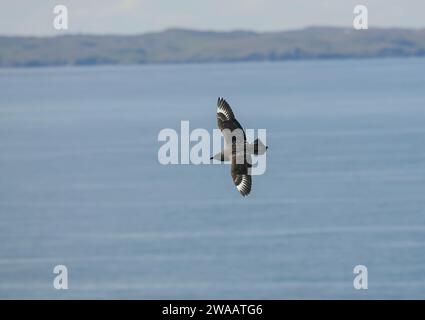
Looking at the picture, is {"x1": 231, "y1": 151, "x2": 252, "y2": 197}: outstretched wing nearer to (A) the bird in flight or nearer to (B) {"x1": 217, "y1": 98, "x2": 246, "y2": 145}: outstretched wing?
(A) the bird in flight

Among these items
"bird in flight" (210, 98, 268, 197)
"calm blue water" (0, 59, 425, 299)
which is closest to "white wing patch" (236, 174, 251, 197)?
"bird in flight" (210, 98, 268, 197)

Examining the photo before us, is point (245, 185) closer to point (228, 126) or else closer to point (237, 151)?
point (237, 151)

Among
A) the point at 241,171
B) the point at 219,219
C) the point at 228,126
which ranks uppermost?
the point at 219,219

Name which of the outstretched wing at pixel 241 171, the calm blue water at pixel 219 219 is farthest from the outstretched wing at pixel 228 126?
the calm blue water at pixel 219 219

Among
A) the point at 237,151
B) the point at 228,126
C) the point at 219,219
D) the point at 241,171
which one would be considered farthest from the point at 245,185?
the point at 219,219

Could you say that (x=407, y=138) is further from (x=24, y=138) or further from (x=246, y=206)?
(x=24, y=138)

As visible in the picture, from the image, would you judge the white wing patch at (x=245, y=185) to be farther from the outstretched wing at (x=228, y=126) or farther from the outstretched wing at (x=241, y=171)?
the outstretched wing at (x=228, y=126)
